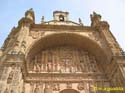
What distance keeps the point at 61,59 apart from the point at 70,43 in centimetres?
144

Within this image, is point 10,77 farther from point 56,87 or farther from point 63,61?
point 63,61

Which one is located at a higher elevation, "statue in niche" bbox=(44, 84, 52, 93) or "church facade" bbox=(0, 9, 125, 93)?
"church facade" bbox=(0, 9, 125, 93)

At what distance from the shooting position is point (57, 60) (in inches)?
466

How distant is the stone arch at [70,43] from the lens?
464 inches

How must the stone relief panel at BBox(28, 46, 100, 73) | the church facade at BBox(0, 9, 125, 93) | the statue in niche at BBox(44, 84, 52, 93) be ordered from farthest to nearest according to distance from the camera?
1. the stone relief panel at BBox(28, 46, 100, 73)
2. the statue in niche at BBox(44, 84, 52, 93)
3. the church facade at BBox(0, 9, 125, 93)

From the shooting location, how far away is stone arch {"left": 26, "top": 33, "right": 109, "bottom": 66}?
11781 millimetres

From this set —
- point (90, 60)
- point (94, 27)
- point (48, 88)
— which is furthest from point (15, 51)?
point (94, 27)

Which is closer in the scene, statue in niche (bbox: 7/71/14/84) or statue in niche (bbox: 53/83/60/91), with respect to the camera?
statue in niche (bbox: 7/71/14/84)

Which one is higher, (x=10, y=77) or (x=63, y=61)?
(x=63, y=61)

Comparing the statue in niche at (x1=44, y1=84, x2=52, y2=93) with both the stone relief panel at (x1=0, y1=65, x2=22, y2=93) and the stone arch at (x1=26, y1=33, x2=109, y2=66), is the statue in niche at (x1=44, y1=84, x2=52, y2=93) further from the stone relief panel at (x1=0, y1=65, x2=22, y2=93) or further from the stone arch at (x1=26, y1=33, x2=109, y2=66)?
the stone arch at (x1=26, y1=33, x2=109, y2=66)

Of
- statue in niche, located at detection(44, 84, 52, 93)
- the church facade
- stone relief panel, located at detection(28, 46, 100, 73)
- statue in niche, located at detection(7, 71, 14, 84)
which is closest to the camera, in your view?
statue in niche, located at detection(7, 71, 14, 84)

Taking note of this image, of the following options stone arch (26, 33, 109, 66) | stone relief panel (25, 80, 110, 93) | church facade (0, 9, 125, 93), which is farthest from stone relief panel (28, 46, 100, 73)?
stone relief panel (25, 80, 110, 93)

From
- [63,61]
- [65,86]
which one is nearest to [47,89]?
[65,86]

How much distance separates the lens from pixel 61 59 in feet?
39.2
